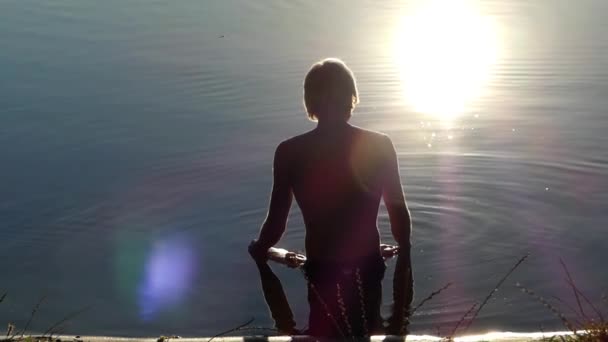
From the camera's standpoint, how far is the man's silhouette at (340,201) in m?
7.07

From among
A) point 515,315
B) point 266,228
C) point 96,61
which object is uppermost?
point 96,61

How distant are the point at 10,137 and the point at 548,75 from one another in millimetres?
6301

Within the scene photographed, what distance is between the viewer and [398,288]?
7.67 meters

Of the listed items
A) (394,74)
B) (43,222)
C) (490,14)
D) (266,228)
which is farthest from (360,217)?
(490,14)

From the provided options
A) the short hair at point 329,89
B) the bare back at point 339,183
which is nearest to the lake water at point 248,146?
the bare back at point 339,183

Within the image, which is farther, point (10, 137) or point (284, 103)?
point (284, 103)

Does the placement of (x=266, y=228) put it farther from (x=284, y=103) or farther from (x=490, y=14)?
(x=490, y=14)

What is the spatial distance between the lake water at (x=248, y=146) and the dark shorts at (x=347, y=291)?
0.51 feet

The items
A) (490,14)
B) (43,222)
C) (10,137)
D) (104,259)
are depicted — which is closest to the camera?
(104,259)

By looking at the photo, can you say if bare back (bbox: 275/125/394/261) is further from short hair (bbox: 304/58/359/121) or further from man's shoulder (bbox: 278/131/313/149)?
short hair (bbox: 304/58/359/121)

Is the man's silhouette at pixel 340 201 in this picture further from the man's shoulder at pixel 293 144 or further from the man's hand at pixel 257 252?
the man's hand at pixel 257 252

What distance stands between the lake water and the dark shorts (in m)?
0.16

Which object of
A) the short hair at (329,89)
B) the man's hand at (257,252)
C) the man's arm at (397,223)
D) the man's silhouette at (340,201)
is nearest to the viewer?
the short hair at (329,89)

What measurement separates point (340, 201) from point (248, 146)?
4.26 metres
